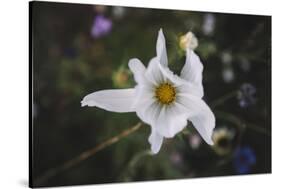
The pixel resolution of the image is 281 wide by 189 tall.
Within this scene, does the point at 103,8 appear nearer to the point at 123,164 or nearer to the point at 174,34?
the point at 174,34

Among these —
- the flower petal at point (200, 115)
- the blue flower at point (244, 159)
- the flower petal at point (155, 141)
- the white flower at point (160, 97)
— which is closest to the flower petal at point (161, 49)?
the white flower at point (160, 97)

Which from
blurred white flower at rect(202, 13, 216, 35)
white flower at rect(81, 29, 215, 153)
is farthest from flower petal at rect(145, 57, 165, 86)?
blurred white flower at rect(202, 13, 216, 35)

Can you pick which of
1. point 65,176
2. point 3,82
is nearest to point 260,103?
point 65,176

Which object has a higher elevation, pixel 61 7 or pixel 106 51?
pixel 61 7

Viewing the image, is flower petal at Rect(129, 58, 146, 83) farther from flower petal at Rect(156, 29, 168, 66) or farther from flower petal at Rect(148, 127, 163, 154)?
flower petal at Rect(148, 127, 163, 154)

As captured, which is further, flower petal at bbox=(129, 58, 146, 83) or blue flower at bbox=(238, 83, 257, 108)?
blue flower at bbox=(238, 83, 257, 108)

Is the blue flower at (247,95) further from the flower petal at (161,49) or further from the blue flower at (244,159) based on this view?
the flower petal at (161,49)
